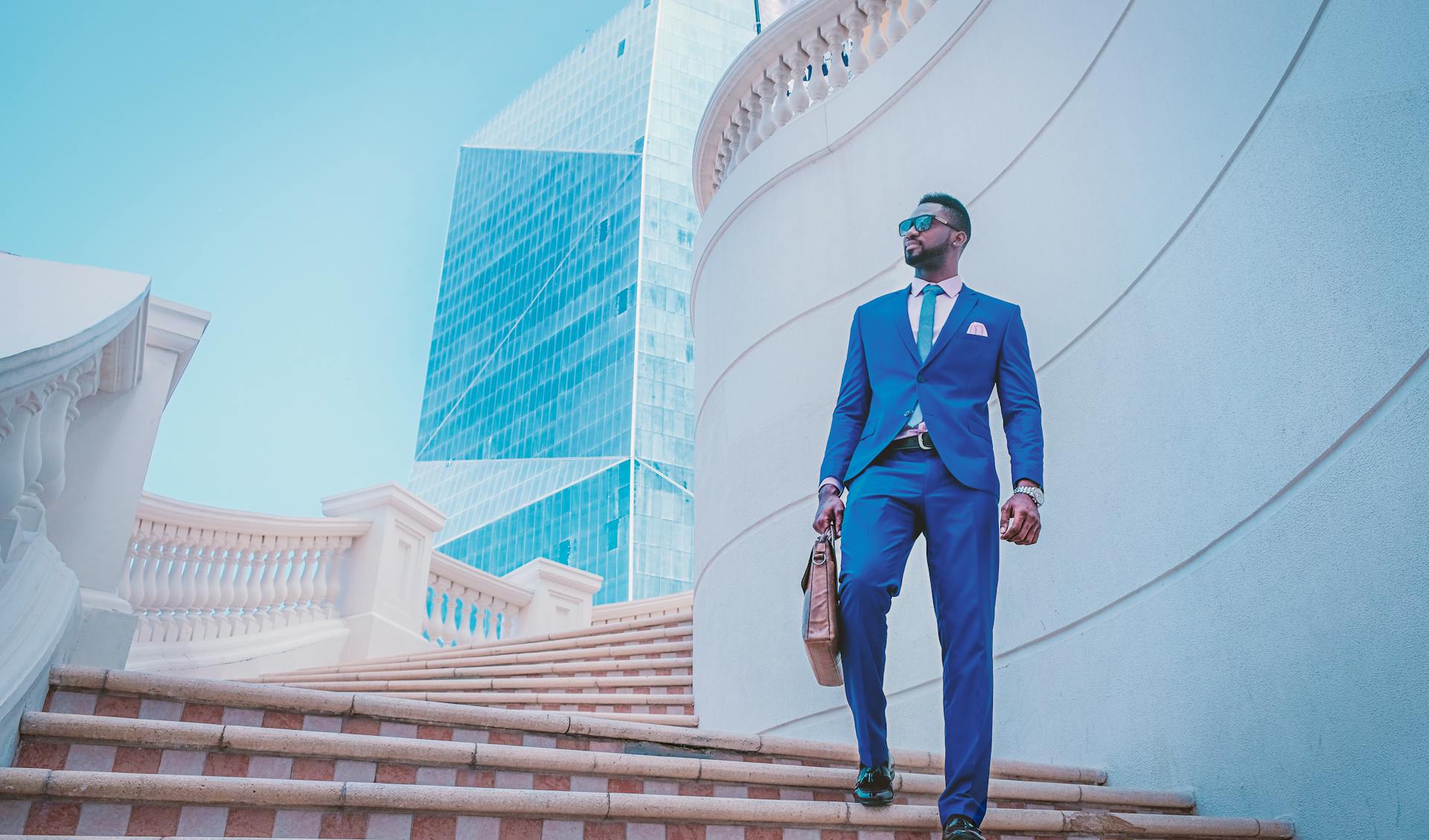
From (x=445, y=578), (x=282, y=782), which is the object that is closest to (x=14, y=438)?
(x=282, y=782)

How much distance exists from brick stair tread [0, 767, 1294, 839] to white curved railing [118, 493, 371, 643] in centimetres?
455

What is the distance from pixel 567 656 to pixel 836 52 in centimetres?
392

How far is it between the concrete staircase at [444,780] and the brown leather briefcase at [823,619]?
31 cm

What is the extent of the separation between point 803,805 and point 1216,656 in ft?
4.47

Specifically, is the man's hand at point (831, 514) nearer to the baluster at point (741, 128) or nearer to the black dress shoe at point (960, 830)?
the black dress shoe at point (960, 830)

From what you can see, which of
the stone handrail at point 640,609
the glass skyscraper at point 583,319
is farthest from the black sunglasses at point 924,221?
the glass skyscraper at point 583,319

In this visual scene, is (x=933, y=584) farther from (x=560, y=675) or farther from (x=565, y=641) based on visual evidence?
(x=565, y=641)

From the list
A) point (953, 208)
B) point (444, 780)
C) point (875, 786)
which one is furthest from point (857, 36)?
point (444, 780)

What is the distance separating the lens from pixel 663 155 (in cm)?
6825

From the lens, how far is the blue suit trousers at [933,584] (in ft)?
7.46

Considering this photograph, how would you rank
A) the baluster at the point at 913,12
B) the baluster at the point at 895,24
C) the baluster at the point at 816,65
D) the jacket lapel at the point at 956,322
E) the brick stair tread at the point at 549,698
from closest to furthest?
1. the jacket lapel at the point at 956,322
2. the brick stair tread at the point at 549,698
3. the baluster at the point at 913,12
4. the baluster at the point at 895,24
5. the baluster at the point at 816,65

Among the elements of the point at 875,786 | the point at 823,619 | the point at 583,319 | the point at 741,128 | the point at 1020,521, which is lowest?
the point at 875,786

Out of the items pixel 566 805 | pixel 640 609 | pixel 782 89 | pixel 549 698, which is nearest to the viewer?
pixel 566 805

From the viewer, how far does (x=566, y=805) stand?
227 cm
